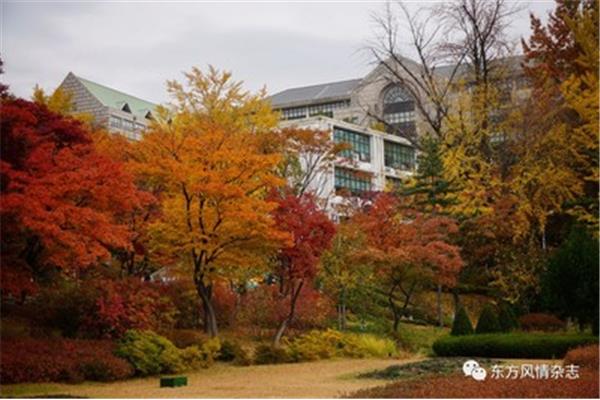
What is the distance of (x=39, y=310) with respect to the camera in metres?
17.1

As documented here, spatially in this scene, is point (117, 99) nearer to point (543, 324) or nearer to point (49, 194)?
point (543, 324)

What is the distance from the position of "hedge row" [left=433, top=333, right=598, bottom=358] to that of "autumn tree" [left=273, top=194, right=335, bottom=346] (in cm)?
390

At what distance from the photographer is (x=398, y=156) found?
5022 centimetres

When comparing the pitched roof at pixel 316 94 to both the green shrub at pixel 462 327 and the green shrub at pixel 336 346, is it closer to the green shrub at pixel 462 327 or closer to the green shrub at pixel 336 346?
the green shrub at pixel 336 346

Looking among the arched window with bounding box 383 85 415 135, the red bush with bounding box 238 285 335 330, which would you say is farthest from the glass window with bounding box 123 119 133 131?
the arched window with bounding box 383 85 415 135

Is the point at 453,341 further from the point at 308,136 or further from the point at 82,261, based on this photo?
the point at 308,136

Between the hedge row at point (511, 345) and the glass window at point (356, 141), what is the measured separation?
25.5 metres

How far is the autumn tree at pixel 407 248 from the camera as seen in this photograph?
A: 74.3ft

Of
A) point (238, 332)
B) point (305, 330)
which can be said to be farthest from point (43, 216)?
point (305, 330)

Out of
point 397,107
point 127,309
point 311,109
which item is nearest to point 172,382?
point 127,309

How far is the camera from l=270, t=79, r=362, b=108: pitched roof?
6216cm

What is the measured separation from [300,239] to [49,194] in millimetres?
8214

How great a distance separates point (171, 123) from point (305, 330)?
25.8 ft

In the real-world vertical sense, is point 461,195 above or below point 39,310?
above
